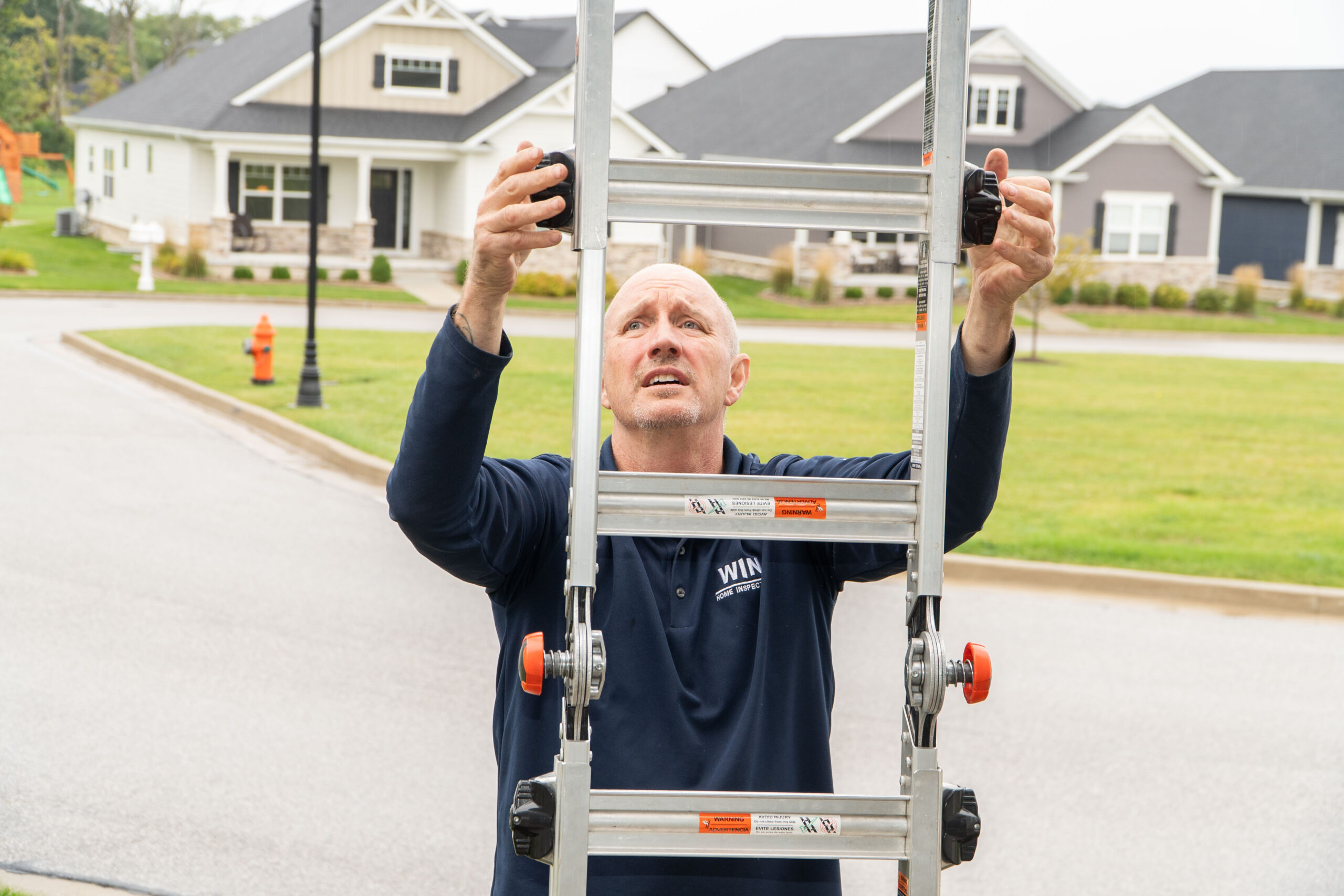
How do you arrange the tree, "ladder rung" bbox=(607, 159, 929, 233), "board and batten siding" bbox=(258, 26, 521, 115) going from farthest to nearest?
"board and batten siding" bbox=(258, 26, 521, 115)
the tree
"ladder rung" bbox=(607, 159, 929, 233)

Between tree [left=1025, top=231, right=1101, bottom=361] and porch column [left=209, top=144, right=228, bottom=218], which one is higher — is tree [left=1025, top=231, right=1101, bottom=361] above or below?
below

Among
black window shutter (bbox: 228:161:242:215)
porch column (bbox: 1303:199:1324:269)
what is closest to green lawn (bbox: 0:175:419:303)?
black window shutter (bbox: 228:161:242:215)

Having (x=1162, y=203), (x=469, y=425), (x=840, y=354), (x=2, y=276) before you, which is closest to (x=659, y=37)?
(x=1162, y=203)

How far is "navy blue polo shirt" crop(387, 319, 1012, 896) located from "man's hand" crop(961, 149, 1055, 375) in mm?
39

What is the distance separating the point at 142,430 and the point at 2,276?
20.5m

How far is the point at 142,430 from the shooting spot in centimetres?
1469

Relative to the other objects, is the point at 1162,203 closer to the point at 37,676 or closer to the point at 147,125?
the point at 147,125

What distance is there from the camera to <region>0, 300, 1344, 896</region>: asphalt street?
222 inches

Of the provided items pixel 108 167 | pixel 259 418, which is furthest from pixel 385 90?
pixel 259 418

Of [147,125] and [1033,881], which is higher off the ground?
[147,125]

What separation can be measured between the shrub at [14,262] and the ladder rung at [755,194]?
115ft

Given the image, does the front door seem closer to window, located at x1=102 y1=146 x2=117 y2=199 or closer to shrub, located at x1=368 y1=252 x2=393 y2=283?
shrub, located at x1=368 y1=252 x2=393 y2=283

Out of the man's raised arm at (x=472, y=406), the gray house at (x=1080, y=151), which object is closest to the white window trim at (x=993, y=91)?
the gray house at (x=1080, y=151)

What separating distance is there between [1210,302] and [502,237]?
39246mm
